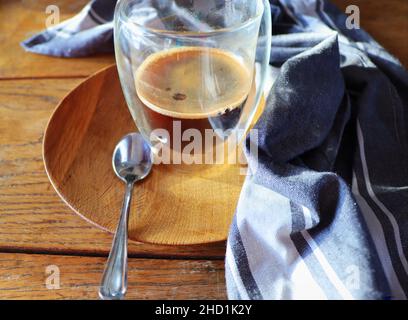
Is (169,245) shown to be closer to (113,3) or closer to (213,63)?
(213,63)

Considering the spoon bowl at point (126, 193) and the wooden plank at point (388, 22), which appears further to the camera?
the wooden plank at point (388, 22)

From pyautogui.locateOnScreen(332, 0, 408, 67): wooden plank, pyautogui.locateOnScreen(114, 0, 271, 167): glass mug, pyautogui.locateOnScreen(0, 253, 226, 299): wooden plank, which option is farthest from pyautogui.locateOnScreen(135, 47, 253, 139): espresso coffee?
pyautogui.locateOnScreen(332, 0, 408, 67): wooden plank

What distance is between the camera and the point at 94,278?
259 millimetres

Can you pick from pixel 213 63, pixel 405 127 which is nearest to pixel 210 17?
pixel 213 63

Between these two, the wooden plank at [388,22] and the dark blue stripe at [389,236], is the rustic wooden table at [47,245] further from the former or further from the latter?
the wooden plank at [388,22]

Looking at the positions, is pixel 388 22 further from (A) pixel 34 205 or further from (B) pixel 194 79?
(A) pixel 34 205

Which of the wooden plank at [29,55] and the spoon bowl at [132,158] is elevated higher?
the wooden plank at [29,55]

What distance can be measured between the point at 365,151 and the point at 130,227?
173 millimetres

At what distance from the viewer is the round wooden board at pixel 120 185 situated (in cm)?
27

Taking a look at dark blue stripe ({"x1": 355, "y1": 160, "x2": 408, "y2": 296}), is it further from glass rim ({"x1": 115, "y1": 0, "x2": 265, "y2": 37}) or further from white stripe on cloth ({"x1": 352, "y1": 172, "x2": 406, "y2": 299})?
glass rim ({"x1": 115, "y1": 0, "x2": 265, "y2": 37})

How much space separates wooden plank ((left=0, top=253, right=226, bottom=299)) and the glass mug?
0.09 meters

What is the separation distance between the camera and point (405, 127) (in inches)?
13.3

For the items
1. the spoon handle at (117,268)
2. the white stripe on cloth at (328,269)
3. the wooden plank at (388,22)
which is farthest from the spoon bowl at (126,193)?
the wooden plank at (388,22)

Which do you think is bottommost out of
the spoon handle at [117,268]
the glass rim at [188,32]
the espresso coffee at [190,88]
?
the spoon handle at [117,268]
